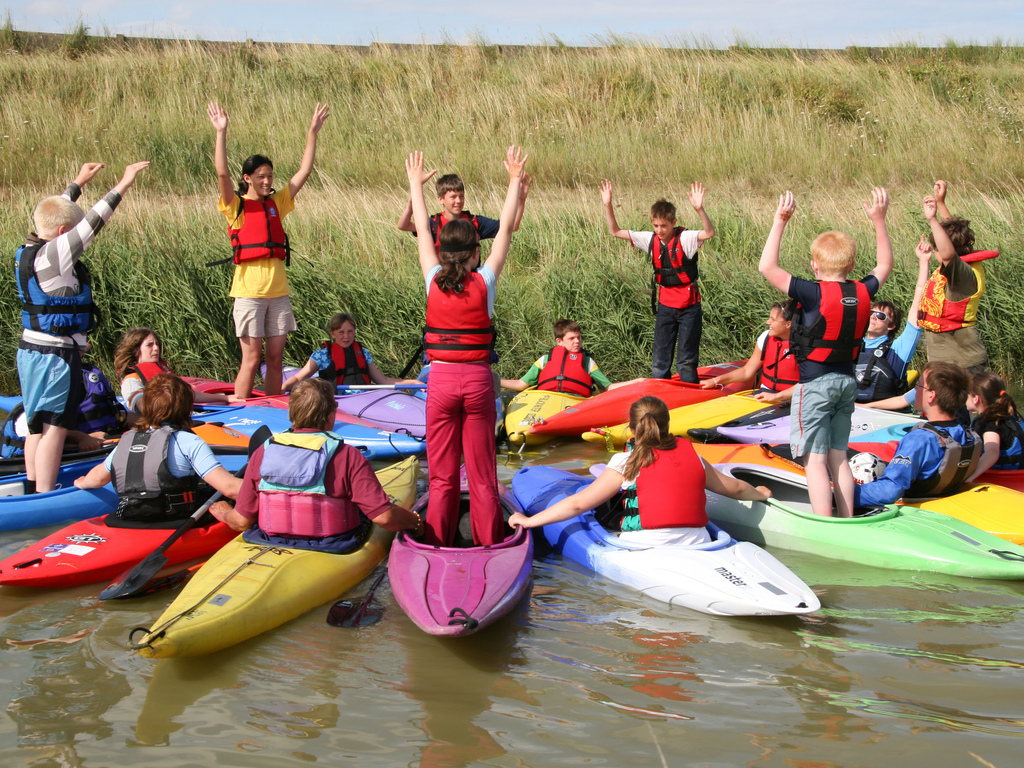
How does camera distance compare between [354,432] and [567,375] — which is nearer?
[354,432]

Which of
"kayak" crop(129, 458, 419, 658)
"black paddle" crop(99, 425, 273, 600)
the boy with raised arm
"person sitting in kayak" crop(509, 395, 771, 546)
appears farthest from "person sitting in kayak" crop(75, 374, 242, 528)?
"person sitting in kayak" crop(509, 395, 771, 546)

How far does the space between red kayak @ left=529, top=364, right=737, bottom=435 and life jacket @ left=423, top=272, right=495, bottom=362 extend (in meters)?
2.71

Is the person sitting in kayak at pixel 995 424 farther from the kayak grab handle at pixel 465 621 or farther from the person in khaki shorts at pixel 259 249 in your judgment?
the person in khaki shorts at pixel 259 249

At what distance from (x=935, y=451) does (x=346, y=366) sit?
4.23 m

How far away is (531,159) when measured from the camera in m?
13.8

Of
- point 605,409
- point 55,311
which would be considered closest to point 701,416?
point 605,409

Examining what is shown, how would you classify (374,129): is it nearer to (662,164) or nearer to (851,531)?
(662,164)

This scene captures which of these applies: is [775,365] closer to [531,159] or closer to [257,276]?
[257,276]

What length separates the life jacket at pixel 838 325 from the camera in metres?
4.03

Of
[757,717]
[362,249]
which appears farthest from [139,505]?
[362,249]

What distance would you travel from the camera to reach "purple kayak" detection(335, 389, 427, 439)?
634 cm

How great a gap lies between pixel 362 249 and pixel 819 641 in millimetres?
6879

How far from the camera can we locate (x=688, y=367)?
22.5 ft

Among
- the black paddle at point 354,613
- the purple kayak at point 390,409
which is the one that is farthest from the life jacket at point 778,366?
the black paddle at point 354,613
